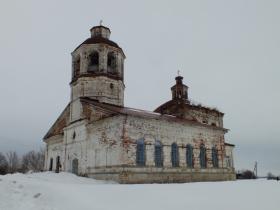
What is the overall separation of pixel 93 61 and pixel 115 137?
27.6 ft

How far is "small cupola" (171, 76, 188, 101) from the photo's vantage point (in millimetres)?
37844

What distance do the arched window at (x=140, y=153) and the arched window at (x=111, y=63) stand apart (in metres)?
7.46

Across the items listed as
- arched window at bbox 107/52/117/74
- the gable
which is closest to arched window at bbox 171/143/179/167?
the gable

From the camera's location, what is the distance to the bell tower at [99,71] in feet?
84.2

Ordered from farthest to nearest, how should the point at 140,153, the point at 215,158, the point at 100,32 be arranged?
1. the point at 215,158
2. the point at 100,32
3. the point at 140,153

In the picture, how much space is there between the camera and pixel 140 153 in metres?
21.9

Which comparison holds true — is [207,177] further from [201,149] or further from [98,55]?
[98,55]

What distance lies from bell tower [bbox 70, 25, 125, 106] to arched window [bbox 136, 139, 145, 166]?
5.42 metres

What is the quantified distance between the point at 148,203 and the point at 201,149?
1678 centimetres

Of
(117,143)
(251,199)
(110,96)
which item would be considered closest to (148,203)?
(251,199)

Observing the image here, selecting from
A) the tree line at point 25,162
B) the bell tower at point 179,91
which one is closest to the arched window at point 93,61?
the bell tower at point 179,91

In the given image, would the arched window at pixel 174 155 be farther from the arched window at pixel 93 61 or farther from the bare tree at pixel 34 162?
the bare tree at pixel 34 162

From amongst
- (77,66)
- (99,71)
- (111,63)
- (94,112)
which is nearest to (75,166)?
(94,112)

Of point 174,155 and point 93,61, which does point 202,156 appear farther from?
point 93,61
